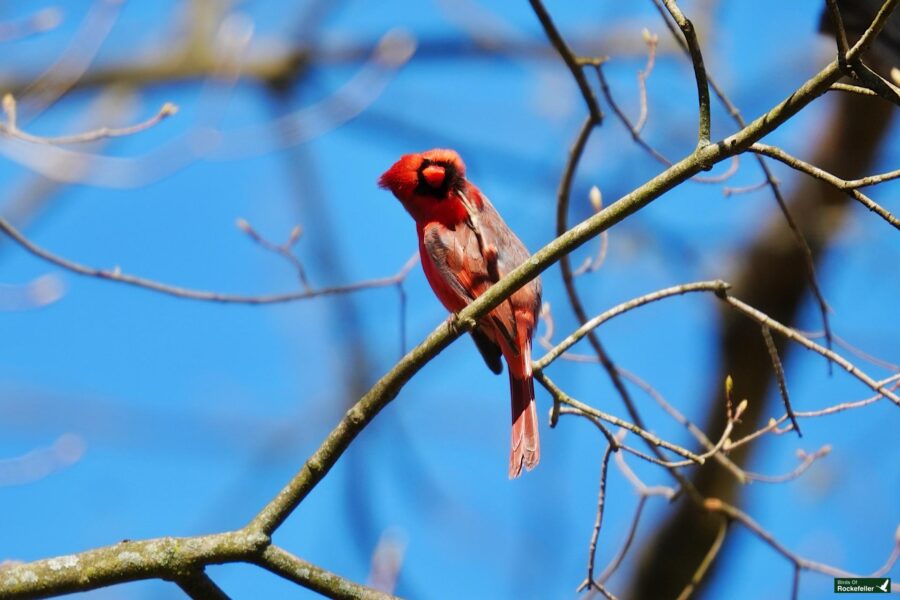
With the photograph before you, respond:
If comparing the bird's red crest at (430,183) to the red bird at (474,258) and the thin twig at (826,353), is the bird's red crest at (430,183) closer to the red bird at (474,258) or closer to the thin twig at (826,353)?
the red bird at (474,258)

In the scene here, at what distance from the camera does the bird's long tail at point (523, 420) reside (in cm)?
340

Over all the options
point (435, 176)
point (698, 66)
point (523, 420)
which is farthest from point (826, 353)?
point (435, 176)

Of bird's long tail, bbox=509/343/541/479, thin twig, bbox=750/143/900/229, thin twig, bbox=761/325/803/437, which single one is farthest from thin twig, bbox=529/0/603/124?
thin twig, bbox=750/143/900/229

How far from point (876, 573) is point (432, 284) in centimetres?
168

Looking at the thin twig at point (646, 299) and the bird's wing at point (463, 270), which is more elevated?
the bird's wing at point (463, 270)

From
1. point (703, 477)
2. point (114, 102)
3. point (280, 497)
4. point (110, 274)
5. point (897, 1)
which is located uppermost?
point (114, 102)

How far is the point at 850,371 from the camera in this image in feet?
8.06

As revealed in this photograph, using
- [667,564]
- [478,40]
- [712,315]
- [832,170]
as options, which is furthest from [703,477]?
[478,40]

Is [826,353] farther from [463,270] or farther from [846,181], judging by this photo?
[463,270]

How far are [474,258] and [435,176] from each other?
0.38 meters

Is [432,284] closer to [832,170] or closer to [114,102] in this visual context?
[832,170]

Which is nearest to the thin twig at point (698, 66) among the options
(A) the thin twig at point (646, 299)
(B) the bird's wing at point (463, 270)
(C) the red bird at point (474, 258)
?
(A) the thin twig at point (646, 299)

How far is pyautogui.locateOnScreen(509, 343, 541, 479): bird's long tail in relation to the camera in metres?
3.40

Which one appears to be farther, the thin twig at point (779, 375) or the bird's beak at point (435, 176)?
the bird's beak at point (435, 176)
